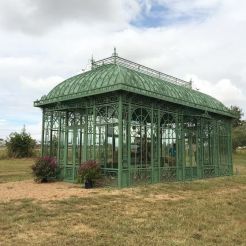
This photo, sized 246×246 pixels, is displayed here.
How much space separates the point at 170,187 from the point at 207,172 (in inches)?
237

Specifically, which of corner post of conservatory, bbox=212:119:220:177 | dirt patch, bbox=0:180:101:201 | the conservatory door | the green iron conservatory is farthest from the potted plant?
corner post of conservatory, bbox=212:119:220:177

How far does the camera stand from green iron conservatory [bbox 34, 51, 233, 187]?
45.3 ft

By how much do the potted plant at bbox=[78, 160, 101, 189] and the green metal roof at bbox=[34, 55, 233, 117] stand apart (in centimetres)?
280

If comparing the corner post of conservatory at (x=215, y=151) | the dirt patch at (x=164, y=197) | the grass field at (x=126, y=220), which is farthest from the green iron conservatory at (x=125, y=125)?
the grass field at (x=126, y=220)

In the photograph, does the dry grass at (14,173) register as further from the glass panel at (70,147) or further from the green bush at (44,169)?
the glass panel at (70,147)

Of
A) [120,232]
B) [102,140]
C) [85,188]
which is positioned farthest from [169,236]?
[102,140]

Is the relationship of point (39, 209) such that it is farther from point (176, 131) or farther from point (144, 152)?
point (176, 131)

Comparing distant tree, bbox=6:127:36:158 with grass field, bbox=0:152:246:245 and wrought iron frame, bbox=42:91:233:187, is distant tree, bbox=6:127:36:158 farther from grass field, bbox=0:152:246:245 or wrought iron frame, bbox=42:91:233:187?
grass field, bbox=0:152:246:245

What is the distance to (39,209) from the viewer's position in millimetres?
8859

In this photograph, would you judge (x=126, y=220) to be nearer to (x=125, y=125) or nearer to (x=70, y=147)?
(x=125, y=125)

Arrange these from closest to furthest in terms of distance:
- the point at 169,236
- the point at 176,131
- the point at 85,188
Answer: the point at 169,236, the point at 85,188, the point at 176,131

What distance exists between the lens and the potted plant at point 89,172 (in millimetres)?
13250

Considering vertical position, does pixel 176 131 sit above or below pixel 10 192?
above

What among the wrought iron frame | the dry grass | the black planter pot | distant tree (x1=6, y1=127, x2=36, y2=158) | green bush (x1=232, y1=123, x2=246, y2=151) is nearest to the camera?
the black planter pot
